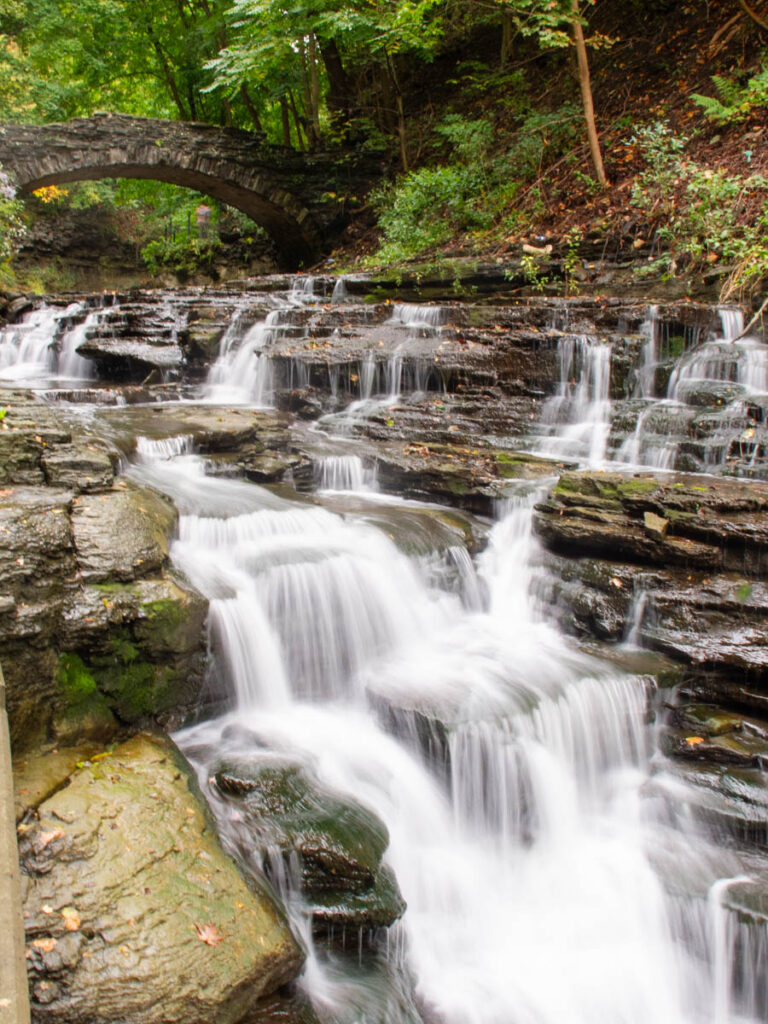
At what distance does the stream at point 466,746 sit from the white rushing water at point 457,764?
0.01 metres

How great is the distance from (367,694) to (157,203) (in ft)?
81.1

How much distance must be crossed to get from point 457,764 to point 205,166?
58.7ft

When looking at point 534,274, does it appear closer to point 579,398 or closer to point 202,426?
point 579,398

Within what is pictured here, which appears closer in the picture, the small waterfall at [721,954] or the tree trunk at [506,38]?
the small waterfall at [721,954]

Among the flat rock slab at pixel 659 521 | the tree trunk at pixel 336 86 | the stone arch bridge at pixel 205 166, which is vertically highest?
the tree trunk at pixel 336 86

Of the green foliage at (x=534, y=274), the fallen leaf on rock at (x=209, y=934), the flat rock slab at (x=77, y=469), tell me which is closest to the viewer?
the fallen leaf on rock at (x=209, y=934)

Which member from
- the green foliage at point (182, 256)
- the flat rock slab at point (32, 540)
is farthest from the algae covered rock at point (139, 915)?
the green foliage at point (182, 256)

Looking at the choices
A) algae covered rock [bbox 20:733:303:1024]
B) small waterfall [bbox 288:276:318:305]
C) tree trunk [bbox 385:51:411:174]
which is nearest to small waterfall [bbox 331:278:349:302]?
small waterfall [bbox 288:276:318:305]

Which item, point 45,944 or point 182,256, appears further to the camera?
point 182,256

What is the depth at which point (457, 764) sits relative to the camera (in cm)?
434

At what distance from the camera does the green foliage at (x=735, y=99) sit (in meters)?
11.2

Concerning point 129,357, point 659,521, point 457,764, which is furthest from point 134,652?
point 129,357

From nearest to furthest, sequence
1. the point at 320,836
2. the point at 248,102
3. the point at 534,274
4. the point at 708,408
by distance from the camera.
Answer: the point at 320,836, the point at 708,408, the point at 534,274, the point at 248,102

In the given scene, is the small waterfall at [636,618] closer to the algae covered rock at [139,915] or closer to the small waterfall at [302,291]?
the algae covered rock at [139,915]
